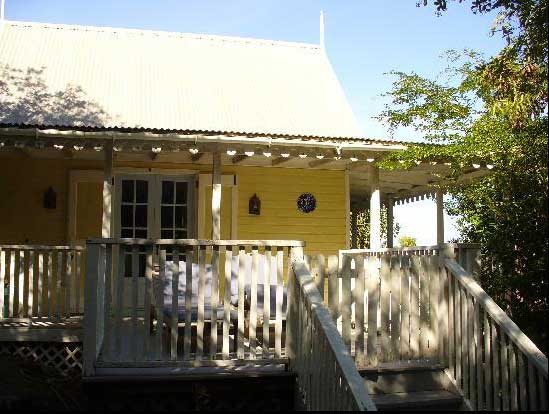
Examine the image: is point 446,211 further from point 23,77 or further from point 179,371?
point 179,371

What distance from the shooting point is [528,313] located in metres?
6.00

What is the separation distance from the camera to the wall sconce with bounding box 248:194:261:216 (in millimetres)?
10633

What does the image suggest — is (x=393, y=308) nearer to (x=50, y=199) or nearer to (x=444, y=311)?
(x=444, y=311)

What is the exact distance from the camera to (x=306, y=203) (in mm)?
10867

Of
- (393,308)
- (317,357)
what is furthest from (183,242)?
(393,308)

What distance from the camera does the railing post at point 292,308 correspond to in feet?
17.3

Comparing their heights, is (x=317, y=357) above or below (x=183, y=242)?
below

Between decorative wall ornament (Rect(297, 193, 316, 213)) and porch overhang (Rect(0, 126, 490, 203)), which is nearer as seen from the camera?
porch overhang (Rect(0, 126, 490, 203))

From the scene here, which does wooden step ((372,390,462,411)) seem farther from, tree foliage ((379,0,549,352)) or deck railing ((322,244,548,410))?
tree foliage ((379,0,549,352))

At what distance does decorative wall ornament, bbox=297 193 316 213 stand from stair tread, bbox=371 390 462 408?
235 inches

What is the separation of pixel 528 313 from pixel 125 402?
3.81 m

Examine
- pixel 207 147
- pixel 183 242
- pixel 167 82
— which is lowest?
pixel 183 242

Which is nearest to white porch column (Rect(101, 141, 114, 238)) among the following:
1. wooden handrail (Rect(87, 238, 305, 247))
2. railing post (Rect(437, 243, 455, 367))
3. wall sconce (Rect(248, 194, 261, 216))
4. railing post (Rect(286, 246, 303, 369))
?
wall sconce (Rect(248, 194, 261, 216))

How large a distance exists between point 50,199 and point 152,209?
→ 1.61 metres
